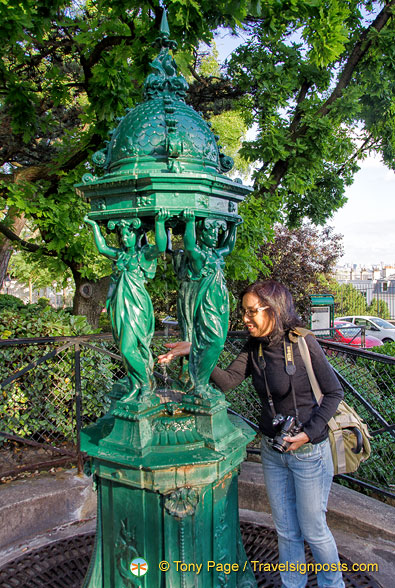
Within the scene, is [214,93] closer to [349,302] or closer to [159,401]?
[159,401]

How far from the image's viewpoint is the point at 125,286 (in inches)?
82.9

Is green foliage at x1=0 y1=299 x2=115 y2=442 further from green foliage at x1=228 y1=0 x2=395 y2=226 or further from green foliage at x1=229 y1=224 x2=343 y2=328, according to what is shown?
green foliage at x1=229 y1=224 x2=343 y2=328

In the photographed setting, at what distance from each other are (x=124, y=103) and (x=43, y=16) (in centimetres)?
120

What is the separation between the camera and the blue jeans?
2.17 meters

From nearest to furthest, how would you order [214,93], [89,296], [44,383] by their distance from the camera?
[44,383], [89,296], [214,93]

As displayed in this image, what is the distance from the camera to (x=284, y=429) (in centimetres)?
211

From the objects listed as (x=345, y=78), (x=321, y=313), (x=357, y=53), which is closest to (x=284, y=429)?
(x=345, y=78)

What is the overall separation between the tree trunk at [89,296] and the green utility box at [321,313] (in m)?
5.45

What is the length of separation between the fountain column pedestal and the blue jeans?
234 mm

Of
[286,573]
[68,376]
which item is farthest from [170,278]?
[286,573]

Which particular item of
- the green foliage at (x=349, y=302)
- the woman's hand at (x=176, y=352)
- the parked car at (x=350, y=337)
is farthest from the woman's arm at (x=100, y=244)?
the green foliage at (x=349, y=302)

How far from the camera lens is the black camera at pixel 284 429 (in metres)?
2.10

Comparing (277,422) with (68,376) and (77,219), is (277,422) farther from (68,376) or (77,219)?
(77,219)

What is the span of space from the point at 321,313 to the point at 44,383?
7871mm
